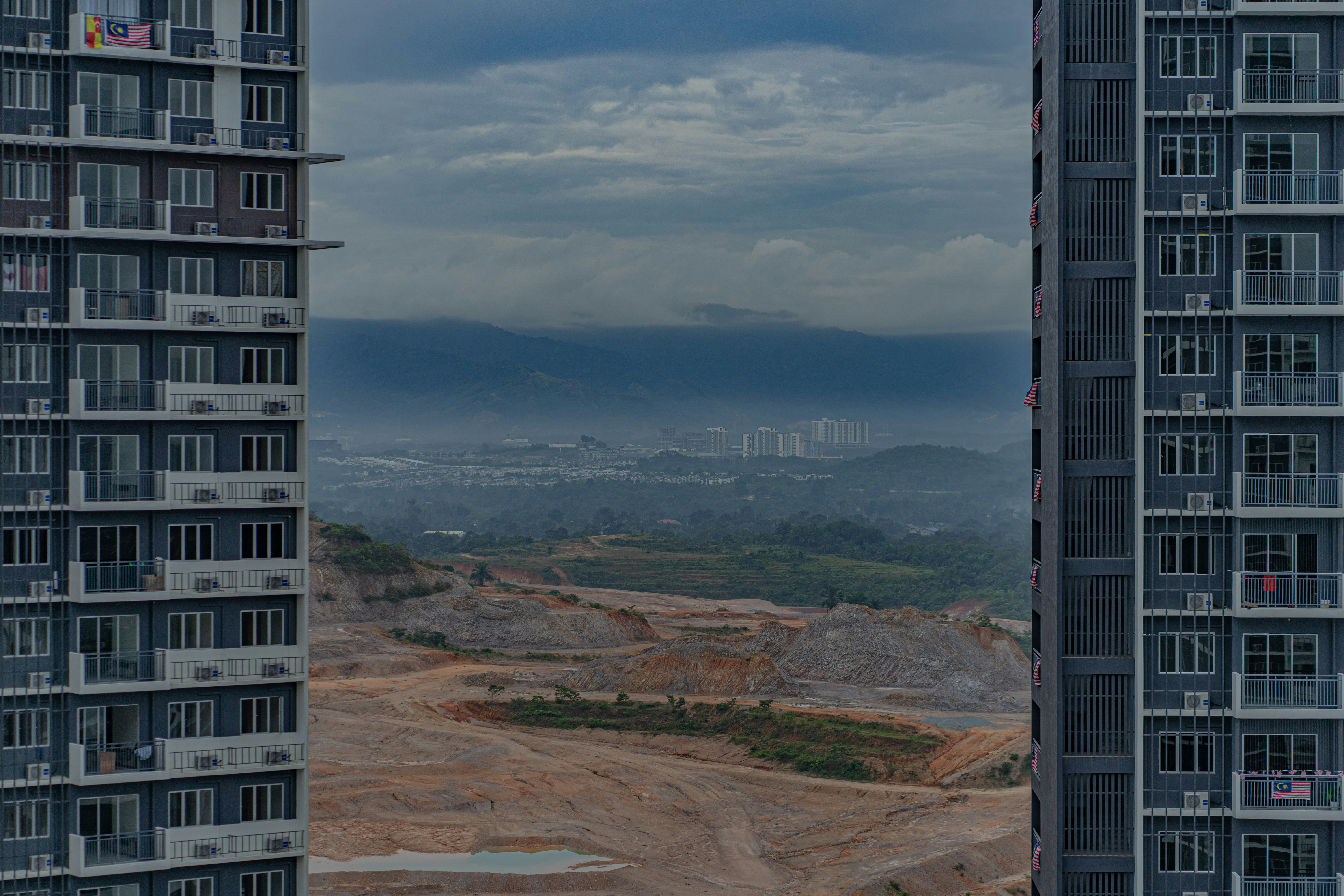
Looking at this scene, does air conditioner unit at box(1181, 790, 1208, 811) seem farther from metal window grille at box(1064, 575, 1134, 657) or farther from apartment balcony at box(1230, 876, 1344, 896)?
metal window grille at box(1064, 575, 1134, 657)

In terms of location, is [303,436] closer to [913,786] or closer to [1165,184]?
[1165,184]

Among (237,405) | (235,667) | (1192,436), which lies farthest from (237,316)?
(1192,436)

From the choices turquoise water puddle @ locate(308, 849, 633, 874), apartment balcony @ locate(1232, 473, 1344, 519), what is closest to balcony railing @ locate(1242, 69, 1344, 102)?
apartment balcony @ locate(1232, 473, 1344, 519)

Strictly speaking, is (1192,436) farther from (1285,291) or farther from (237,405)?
(237,405)

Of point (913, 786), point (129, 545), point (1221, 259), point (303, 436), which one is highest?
point (1221, 259)

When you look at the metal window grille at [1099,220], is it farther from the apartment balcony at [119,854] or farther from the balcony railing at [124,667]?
the apartment balcony at [119,854]

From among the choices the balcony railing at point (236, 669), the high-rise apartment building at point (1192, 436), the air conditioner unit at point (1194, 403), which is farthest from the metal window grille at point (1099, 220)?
the balcony railing at point (236, 669)

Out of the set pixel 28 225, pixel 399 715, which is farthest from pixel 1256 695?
pixel 399 715

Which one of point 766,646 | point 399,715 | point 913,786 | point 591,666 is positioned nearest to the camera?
point 913,786
